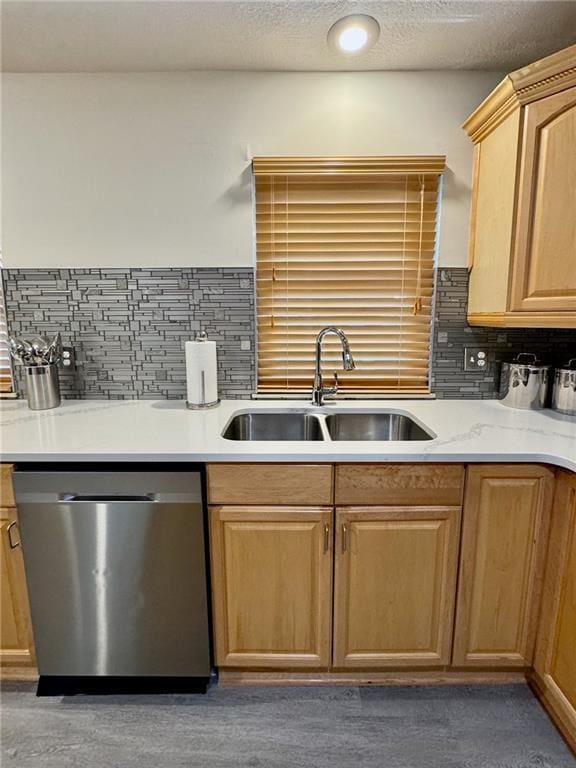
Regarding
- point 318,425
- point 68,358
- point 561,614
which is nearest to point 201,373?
point 318,425

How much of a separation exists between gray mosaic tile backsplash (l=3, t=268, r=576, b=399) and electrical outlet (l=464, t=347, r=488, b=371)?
0.02m

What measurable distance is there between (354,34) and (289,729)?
7.96ft

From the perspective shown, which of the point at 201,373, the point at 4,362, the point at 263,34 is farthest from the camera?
the point at 4,362

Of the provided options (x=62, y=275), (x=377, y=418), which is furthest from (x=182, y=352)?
(x=377, y=418)

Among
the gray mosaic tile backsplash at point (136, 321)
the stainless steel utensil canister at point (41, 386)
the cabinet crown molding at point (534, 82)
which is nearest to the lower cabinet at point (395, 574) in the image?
the gray mosaic tile backsplash at point (136, 321)

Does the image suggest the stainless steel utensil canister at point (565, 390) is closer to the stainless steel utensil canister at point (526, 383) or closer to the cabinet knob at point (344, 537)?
the stainless steel utensil canister at point (526, 383)

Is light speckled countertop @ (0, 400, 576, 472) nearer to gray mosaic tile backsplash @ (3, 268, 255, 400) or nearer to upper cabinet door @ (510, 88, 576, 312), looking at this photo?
gray mosaic tile backsplash @ (3, 268, 255, 400)

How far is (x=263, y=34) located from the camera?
5.10 feet

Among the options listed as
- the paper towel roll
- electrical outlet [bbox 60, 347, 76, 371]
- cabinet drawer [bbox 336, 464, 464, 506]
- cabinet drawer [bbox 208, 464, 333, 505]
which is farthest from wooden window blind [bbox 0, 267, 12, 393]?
cabinet drawer [bbox 336, 464, 464, 506]

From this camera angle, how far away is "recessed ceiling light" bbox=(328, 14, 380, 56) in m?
1.45

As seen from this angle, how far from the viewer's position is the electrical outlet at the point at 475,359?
1.98m

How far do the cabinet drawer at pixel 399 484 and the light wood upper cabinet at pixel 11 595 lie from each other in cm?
111

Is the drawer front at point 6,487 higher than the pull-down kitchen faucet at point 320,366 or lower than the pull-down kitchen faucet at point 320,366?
lower

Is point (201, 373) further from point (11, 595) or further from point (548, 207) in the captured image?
point (548, 207)
